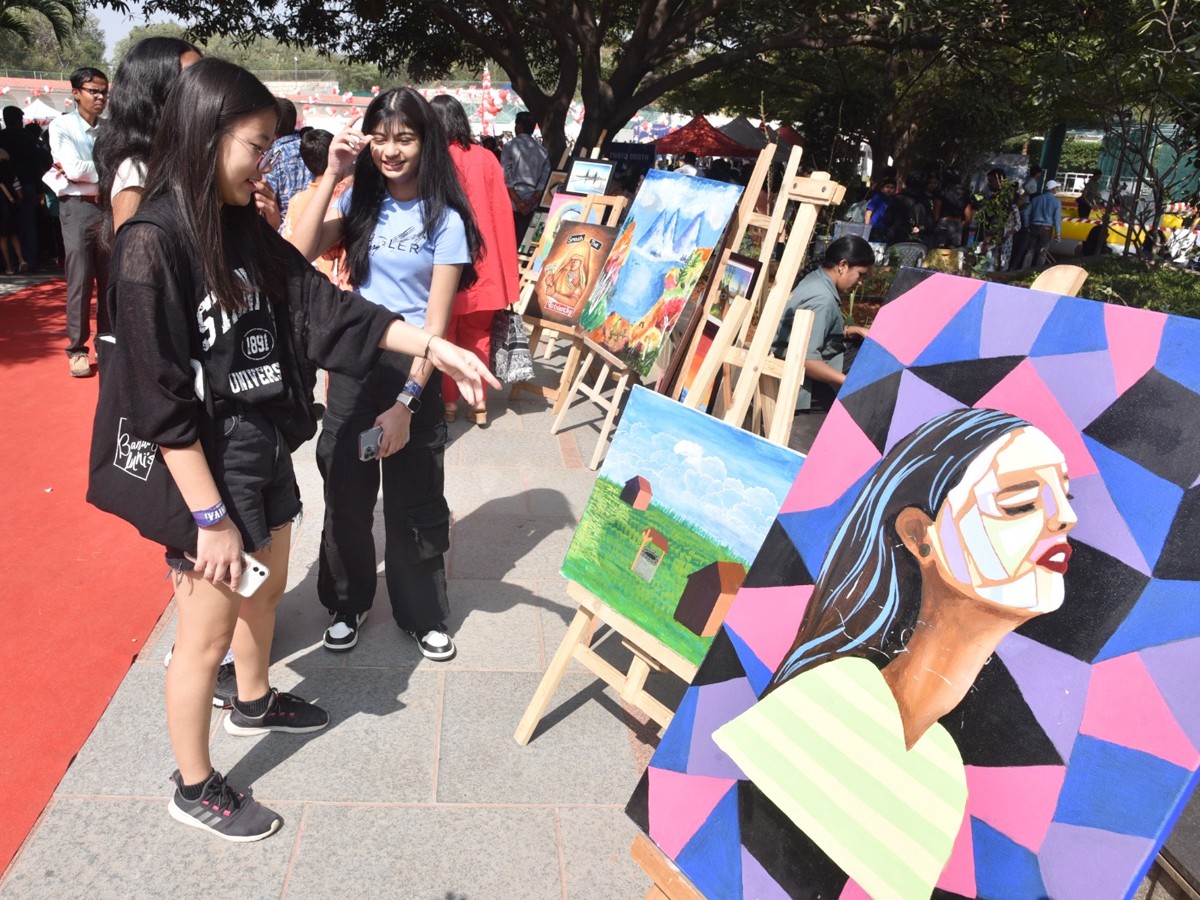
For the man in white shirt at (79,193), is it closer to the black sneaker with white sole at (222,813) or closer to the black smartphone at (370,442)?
the black smartphone at (370,442)

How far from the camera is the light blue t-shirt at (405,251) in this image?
2.75 meters

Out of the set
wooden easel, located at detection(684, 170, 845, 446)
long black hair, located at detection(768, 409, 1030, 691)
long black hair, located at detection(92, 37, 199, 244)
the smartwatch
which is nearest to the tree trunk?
wooden easel, located at detection(684, 170, 845, 446)

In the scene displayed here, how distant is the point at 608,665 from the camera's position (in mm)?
2621

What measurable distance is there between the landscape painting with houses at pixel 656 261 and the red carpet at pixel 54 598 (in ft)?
8.01

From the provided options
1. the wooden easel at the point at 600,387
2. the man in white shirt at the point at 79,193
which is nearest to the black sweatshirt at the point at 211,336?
the wooden easel at the point at 600,387

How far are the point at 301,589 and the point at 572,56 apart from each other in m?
10.7

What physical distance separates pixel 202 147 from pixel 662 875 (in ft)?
5.63

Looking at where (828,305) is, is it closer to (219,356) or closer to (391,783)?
(391,783)

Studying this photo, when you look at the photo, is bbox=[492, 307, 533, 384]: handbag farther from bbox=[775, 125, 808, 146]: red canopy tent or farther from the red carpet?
bbox=[775, 125, 808, 146]: red canopy tent

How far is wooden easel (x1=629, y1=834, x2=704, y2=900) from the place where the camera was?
5.81 ft

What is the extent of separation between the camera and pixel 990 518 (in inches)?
57.7

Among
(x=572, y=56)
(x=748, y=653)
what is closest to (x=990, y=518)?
(x=748, y=653)

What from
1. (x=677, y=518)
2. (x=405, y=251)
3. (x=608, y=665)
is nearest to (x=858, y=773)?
(x=677, y=518)

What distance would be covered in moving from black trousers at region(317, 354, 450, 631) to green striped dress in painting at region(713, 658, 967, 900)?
152 centimetres
